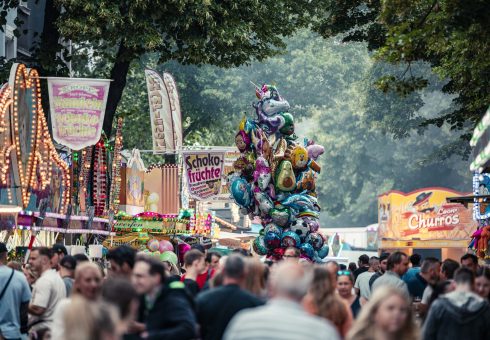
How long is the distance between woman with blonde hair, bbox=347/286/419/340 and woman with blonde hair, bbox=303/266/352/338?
1.81 metres

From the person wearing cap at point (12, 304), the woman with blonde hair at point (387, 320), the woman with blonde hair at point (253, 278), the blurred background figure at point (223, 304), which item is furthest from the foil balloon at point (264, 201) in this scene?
the woman with blonde hair at point (387, 320)

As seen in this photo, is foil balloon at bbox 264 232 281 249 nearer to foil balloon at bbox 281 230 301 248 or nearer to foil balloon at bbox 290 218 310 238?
foil balloon at bbox 281 230 301 248

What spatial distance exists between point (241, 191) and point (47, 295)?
16.0 m

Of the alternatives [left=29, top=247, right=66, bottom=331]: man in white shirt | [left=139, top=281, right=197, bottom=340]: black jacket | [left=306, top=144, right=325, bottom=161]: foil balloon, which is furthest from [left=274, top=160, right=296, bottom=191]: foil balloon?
[left=139, top=281, right=197, bottom=340]: black jacket

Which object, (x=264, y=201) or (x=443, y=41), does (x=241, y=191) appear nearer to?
(x=264, y=201)

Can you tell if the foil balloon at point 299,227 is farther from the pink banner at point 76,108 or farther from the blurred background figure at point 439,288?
the blurred background figure at point 439,288

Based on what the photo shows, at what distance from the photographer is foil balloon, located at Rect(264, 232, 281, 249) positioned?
2812 centimetres

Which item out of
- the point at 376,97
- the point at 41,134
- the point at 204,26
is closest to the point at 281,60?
the point at 376,97

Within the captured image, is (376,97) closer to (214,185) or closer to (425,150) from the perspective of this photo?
(425,150)

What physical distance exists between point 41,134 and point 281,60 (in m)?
55.7

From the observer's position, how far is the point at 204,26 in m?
29.0

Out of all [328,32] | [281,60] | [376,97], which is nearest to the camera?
[328,32]

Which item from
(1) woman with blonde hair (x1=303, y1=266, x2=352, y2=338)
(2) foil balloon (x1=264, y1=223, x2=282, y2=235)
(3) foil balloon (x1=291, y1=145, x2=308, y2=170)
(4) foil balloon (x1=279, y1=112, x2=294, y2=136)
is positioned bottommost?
(1) woman with blonde hair (x1=303, y1=266, x2=352, y2=338)

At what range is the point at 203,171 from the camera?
119 ft
